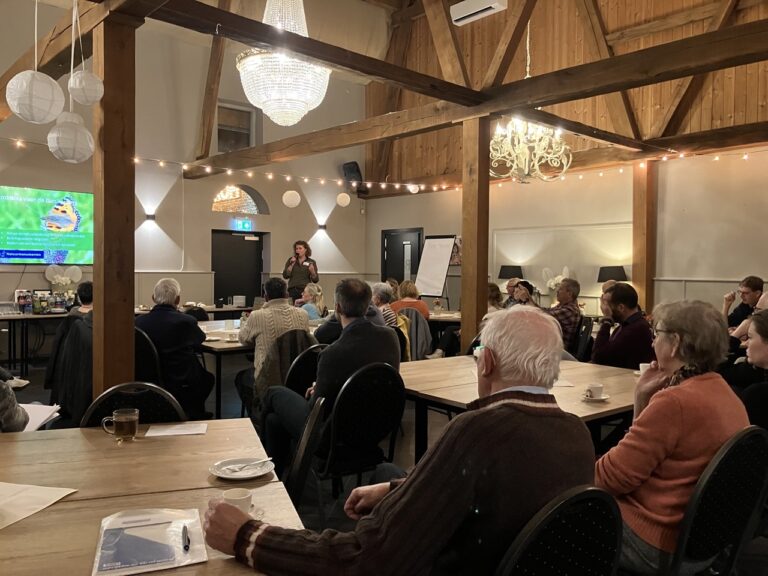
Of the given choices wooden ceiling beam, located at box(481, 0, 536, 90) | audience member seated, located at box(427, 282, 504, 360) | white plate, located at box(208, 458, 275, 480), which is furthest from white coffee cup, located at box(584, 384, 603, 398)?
audience member seated, located at box(427, 282, 504, 360)

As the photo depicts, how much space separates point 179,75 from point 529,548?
1015 centimetres

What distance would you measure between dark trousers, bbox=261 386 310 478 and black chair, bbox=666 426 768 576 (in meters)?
1.82

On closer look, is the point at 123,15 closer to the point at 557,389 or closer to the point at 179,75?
the point at 557,389

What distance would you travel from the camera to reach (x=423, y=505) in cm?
118

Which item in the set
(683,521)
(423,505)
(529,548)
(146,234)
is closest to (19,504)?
(423,505)

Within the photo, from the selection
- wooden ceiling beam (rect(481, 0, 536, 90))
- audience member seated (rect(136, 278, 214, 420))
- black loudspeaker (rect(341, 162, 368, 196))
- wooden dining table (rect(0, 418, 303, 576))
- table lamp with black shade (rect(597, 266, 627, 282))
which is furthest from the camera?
black loudspeaker (rect(341, 162, 368, 196))

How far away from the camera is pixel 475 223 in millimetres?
5555

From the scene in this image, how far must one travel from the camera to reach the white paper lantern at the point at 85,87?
2893 mm

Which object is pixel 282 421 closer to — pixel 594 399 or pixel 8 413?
pixel 8 413

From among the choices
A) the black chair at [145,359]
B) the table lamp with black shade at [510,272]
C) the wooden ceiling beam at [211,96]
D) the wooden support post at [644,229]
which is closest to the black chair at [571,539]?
the black chair at [145,359]

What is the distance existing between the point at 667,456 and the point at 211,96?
369 inches

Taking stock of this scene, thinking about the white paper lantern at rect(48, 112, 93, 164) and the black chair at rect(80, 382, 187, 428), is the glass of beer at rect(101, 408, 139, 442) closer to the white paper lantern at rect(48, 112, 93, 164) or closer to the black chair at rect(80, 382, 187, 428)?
the black chair at rect(80, 382, 187, 428)

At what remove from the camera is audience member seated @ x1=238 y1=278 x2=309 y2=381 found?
4207 mm

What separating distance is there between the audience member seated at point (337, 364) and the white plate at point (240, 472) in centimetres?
110
